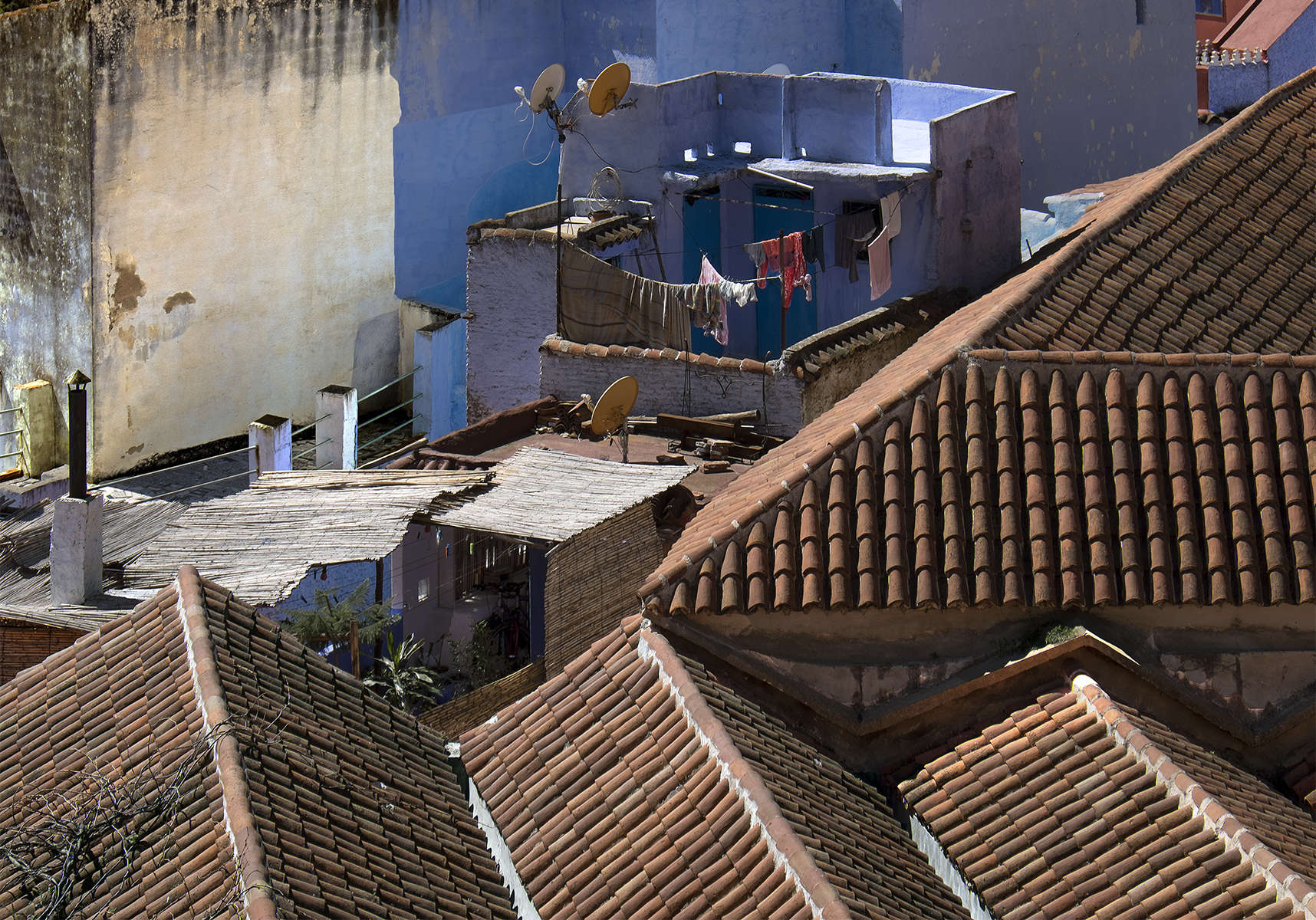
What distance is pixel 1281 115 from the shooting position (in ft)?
75.5

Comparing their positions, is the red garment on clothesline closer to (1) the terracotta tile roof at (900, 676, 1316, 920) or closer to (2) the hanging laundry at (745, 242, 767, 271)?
(2) the hanging laundry at (745, 242, 767, 271)

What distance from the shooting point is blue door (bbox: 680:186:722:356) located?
96.4 feet

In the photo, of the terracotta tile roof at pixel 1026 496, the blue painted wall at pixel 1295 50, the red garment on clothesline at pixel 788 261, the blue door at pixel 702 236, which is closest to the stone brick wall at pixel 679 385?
the red garment on clothesline at pixel 788 261

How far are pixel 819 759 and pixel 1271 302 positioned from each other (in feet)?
A: 25.6

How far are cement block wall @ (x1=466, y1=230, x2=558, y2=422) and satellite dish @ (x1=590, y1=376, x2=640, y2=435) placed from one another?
4553mm

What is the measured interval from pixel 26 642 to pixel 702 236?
13609 millimetres

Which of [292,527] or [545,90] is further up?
[545,90]

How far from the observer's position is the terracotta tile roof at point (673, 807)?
518 inches

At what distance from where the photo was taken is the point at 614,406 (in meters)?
22.6

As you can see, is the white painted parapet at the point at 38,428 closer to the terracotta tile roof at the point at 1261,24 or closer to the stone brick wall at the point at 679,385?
the stone brick wall at the point at 679,385

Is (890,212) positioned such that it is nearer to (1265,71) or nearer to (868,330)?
(868,330)

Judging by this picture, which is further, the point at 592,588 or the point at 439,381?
the point at 439,381

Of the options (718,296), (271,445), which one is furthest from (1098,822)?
(271,445)

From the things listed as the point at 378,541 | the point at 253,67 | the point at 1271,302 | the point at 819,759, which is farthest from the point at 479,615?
the point at 253,67
